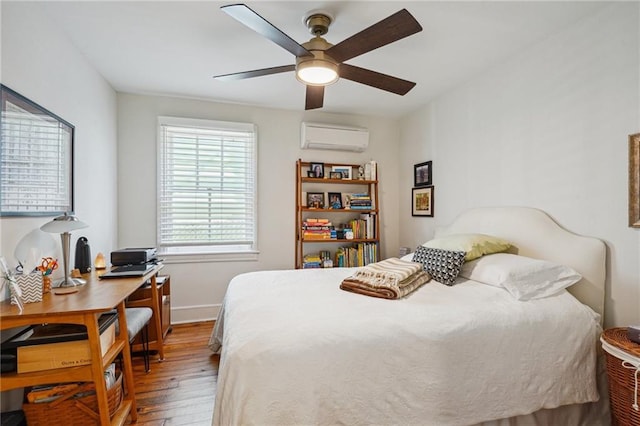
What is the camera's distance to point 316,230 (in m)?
3.66

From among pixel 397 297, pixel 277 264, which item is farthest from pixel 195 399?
pixel 277 264

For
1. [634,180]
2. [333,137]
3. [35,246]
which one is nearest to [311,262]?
[333,137]

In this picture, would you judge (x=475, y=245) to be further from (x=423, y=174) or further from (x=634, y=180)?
(x=423, y=174)

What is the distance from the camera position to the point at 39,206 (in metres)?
1.81

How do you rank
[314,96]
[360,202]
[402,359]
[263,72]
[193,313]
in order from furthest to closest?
[360,202] → [193,313] → [314,96] → [263,72] → [402,359]

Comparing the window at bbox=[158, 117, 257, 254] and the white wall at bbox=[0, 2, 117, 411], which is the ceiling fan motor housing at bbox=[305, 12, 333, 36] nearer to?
the white wall at bbox=[0, 2, 117, 411]

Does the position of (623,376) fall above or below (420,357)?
below

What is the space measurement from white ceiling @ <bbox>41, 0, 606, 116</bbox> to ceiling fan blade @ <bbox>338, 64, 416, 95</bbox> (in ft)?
1.06

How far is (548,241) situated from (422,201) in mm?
1588

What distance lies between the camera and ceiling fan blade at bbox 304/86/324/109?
2.18 metres

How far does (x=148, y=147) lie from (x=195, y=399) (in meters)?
2.60

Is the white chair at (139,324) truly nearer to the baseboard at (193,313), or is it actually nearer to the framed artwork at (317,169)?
the baseboard at (193,313)

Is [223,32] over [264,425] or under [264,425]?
over

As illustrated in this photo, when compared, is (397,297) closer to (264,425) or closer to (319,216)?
(264,425)
